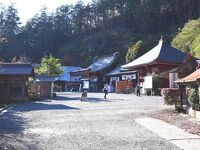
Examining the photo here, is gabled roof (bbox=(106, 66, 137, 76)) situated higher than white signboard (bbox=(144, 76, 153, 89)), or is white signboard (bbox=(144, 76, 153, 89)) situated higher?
gabled roof (bbox=(106, 66, 137, 76))

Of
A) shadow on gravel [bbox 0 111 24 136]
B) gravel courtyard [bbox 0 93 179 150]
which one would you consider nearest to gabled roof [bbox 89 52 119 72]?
gravel courtyard [bbox 0 93 179 150]

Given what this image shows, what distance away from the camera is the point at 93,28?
9275cm

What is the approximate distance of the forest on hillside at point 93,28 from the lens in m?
69.6

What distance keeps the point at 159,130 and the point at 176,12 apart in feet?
199

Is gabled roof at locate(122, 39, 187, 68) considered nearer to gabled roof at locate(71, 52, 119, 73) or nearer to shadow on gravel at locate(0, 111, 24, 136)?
Answer: gabled roof at locate(71, 52, 119, 73)

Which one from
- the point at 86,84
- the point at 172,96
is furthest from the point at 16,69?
the point at 86,84

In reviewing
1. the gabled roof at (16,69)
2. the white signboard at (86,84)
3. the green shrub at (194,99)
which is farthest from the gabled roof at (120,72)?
the green shrub at (194,99)

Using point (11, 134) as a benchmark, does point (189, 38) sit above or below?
above

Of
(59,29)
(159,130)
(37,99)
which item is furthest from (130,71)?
(59,29)

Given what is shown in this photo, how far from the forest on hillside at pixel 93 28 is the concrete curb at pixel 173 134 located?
40.6 metres

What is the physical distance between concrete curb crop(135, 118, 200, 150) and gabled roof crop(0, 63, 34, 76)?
18.1 m

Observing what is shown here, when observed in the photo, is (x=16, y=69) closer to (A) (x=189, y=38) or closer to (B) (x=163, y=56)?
(B) (x=163, y=56)

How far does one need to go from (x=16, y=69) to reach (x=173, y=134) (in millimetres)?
22975

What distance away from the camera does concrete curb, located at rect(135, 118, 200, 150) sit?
10018 mm
